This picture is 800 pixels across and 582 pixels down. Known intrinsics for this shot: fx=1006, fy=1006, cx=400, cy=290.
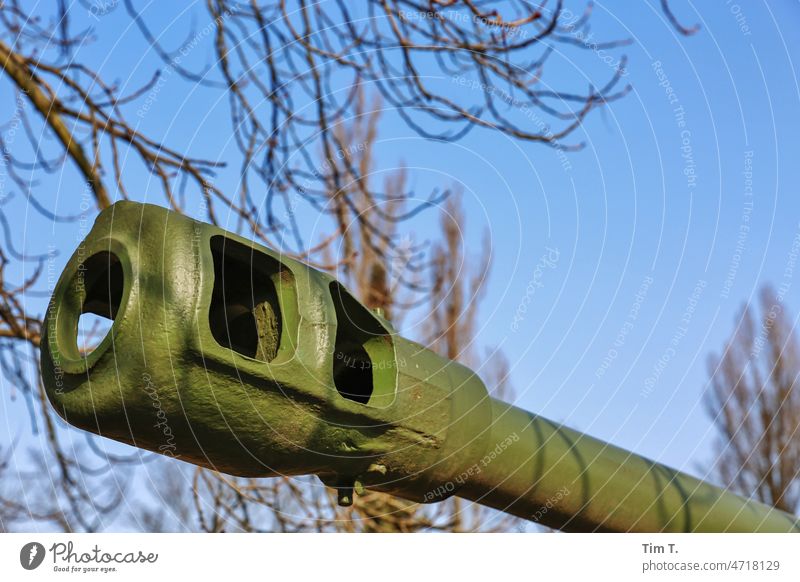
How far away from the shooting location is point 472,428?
210cm

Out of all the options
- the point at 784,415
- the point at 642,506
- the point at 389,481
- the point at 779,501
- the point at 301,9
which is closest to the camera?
the point at 389,481

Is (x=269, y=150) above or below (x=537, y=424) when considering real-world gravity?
above

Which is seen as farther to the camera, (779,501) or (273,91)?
(779,501)

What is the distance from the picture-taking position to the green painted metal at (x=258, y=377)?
1.66m

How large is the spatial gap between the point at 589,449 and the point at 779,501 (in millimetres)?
7131

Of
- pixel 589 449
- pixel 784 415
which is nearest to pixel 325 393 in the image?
pixel 589 449

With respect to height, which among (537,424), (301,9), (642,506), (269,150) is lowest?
(642,506)

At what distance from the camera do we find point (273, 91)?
390 centimetres

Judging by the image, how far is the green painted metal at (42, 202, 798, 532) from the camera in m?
1.66

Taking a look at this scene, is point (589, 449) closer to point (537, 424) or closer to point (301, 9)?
point (537, 424)

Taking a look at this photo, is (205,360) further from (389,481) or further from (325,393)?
(389,481)

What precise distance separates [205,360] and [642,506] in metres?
1.32

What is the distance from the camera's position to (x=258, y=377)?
1706mm

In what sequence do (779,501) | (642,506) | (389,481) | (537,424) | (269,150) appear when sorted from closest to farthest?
(389,481) < (537,424) < (642,506) < (269,150) < (779,501)
